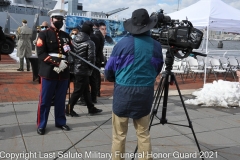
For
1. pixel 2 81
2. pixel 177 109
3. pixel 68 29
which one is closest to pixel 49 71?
pixel 177 109

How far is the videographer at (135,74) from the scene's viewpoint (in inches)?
106

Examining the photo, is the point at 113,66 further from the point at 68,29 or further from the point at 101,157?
the point at 68,29

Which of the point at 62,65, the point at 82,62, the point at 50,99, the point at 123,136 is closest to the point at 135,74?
the point at 123,136

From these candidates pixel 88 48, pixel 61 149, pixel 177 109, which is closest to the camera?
pixel 61 149

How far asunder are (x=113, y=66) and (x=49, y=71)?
1704mm

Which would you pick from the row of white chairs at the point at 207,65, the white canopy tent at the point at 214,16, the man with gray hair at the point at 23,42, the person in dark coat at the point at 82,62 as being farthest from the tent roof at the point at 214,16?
the man with gray hair at the point at 23,42

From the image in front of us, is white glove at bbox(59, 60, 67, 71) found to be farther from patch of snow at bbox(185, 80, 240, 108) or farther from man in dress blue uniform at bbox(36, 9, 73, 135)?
patch of snow at bbox(185, 80, 240, 108)

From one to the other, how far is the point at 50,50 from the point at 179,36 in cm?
207

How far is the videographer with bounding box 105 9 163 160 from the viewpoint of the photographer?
2.70 m

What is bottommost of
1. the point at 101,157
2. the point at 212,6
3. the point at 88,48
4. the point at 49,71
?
the point at 101,157

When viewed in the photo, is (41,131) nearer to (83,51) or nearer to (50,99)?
(50,99)

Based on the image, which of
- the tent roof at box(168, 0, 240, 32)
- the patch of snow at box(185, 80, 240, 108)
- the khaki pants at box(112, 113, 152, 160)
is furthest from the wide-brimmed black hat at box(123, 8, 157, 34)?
the tent roof at box(168, 0, 240, 32)

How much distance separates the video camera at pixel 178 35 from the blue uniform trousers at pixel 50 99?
1.85m

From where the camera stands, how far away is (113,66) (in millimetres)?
2828
